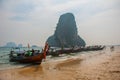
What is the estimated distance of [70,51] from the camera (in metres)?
54.5

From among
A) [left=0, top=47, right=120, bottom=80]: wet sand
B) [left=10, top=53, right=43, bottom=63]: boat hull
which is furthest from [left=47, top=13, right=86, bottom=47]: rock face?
[left=0, top=47, right=120, bottom=80]: wet sand

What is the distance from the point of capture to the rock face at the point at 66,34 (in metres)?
126

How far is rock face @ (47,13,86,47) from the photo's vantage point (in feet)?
414

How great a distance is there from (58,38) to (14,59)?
312 feet

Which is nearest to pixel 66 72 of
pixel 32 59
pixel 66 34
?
pixel 32 59

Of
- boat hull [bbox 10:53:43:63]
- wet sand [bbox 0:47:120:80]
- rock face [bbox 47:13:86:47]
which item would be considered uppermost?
rock face [bbox 47:13:86:47]

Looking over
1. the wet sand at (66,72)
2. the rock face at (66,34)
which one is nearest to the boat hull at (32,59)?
the wet sand at (66,72)

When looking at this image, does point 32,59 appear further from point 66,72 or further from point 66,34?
point 66,34

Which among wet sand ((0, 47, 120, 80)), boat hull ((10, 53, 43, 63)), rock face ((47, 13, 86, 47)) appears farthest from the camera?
rock face ((47, 13, 86, 47))

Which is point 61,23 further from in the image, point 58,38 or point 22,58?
point 22,58

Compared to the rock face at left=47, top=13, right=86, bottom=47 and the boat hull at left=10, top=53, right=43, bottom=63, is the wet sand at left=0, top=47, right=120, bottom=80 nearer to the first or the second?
the boat hull at left=10, top=53, right=43, bottom=63

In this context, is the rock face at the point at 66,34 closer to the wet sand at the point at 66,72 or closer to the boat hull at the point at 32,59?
the boat hull at the point at 32,59

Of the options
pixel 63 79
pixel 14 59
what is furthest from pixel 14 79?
pixel 14 59

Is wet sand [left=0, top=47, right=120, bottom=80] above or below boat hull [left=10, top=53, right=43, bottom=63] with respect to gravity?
below
